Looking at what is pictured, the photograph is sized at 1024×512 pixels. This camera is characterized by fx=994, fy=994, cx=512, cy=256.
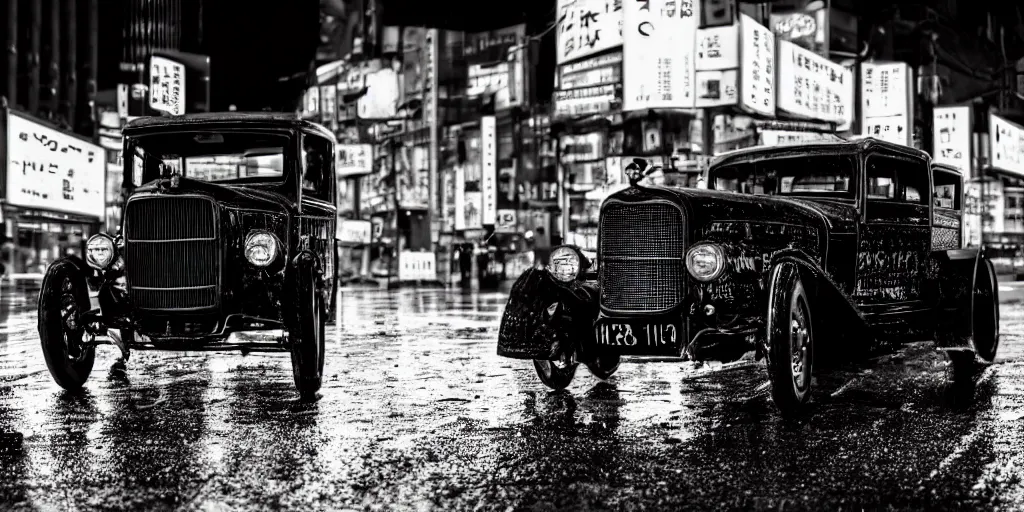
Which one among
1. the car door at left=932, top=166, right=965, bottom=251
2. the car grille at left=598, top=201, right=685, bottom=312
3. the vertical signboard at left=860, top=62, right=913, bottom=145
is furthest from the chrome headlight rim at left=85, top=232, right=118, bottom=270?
the vertical signboard at left=860, top=62, right=913, bottom=145

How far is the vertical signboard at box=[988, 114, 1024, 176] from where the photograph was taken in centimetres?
4419

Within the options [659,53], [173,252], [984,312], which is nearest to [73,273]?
[173,252]

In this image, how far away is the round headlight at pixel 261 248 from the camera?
25.3 ft

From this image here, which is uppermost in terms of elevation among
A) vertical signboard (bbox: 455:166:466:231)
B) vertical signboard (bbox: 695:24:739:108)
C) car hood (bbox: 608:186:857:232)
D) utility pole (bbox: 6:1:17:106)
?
utility pole (bbox: 6:1:17:106)

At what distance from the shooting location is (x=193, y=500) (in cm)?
427

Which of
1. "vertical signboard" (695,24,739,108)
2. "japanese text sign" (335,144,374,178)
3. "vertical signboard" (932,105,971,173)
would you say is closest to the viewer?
"vertical signboard" (695,24,739,108)

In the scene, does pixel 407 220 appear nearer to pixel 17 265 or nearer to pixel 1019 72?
pixel 17 265

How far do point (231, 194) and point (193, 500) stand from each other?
412 centimetres

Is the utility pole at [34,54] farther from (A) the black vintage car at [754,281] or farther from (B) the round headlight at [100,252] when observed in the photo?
(A) the black vintage car at [754,281]

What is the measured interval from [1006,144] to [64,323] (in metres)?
46.2

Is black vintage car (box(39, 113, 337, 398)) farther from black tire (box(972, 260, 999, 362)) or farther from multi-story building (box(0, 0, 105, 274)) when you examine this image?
multi-story building (box(0, 0, 105, 274))

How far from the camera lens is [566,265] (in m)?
7.51

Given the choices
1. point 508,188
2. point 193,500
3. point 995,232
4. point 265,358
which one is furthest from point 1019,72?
point 193,500

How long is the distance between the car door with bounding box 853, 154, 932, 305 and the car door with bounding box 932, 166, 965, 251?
28 centimetres
